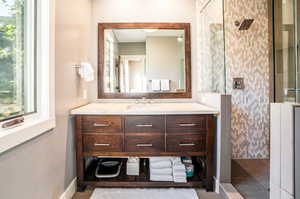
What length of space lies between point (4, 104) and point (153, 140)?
129 cm

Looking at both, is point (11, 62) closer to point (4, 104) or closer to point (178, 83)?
point (4, 104)

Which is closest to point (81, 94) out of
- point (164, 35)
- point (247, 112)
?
point (164, 35)

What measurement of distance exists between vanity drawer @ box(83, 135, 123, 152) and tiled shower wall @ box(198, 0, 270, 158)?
1661mm

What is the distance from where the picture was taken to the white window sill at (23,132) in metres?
1.09

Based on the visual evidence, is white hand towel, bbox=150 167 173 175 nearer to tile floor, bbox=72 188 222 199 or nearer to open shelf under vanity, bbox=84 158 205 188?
open shelf under vanity, bbox=84 158 205 188

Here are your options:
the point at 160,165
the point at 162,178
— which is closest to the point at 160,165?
the point at 160,165

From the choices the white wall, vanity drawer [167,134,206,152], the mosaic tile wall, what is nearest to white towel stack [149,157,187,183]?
vanity drawer [167,134,206,152]

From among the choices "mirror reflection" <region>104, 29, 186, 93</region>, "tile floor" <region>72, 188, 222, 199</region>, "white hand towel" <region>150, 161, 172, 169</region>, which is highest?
"mirror reflection" <region>104, 29, 186, 93</region>

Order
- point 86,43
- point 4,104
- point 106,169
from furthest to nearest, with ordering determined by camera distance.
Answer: point 86,43 → point 106,169 → point 4,104

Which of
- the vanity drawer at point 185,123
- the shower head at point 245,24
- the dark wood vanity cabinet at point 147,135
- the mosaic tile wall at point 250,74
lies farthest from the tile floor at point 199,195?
the shower head at point 245,24

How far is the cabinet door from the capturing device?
1048 millimetres

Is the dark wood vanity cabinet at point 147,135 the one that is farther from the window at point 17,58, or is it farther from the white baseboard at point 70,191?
the window at point 17,58

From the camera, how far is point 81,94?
2.42 metres

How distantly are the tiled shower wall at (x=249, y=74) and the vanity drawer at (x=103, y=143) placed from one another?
1.66 metres
